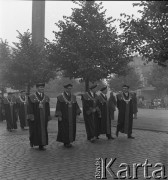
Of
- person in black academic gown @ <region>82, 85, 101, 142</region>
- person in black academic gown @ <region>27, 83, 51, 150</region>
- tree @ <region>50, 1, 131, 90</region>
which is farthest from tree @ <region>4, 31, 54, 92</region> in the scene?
person in black academic gown @ <region>27, 83, 51, 150</region>

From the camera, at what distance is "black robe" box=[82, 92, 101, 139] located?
36.4ft

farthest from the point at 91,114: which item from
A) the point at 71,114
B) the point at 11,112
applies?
the point at 11,112

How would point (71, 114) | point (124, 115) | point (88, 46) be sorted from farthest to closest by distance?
point (88, 46) < point (124, 115) < point (71, 114)

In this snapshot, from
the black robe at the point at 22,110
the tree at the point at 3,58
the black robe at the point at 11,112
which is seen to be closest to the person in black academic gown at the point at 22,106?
the black robe at the point at 22,110

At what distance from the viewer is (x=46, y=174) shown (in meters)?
6.41

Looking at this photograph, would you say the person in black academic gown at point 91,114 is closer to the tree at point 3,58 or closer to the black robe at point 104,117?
the black robe at point 104,117

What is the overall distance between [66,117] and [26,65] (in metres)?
15.1

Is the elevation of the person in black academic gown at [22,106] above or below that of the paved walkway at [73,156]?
above

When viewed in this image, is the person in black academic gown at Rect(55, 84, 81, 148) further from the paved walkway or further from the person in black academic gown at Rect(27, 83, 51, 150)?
the person in black academic gown at Rect(27, 83, 51, 150)

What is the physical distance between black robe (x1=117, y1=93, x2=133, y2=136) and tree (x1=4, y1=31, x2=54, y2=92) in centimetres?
1234

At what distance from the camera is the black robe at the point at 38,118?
9695 millimetres

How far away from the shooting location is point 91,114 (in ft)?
36.8

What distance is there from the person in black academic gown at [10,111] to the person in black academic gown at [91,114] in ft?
17.7

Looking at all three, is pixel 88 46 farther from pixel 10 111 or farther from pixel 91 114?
pixel 91 114
